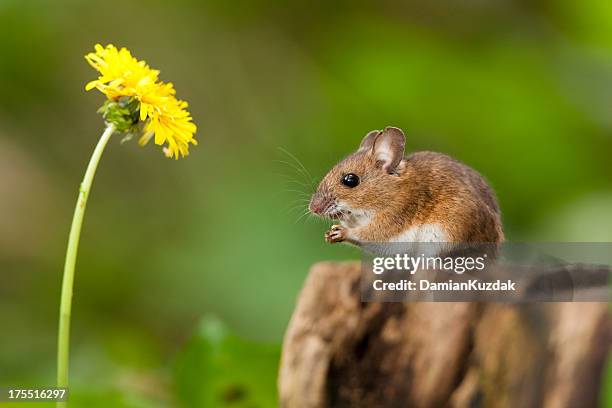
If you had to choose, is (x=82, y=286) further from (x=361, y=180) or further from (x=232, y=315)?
(x=361, y=180)

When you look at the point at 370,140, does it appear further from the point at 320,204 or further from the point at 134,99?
the point at 134,99

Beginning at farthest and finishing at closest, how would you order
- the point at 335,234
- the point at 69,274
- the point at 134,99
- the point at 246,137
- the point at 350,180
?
the point at 246,137 → the point at 350,180 → the point at 335,234 → the point at 134,99 → the point at 69,274

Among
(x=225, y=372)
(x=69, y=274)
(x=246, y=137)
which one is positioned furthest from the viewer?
(x=246, y=137)

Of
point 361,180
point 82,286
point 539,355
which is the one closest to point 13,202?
point 82,286

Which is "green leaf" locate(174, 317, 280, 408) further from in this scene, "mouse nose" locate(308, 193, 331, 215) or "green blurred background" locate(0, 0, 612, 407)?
"green blurred background" locate(0, 0, 612, 407)

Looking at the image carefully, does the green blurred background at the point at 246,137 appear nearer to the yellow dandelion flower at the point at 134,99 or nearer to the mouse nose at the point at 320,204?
the mouse nose at the point at 320,204

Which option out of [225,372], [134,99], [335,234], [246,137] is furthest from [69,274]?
[246,137]
